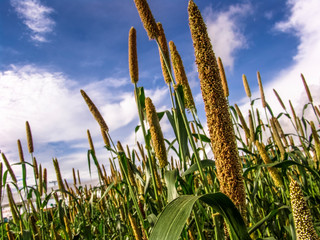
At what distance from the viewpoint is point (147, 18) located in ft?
6.14

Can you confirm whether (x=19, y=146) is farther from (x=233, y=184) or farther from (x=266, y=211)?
(x=233, y=184)

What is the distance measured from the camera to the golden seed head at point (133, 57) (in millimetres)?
2725

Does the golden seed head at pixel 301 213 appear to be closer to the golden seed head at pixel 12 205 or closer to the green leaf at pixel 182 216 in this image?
the green leaf at pixel 182 216

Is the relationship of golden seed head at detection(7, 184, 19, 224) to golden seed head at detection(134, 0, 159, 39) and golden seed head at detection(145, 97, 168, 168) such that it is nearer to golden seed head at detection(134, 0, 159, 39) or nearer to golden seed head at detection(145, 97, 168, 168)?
golden seed head at detection(145, 97, 168, 168)

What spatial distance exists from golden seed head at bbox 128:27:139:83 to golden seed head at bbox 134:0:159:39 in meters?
0.89

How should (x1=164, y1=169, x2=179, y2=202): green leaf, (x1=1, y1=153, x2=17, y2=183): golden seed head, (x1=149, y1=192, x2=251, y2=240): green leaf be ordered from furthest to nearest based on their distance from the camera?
(x1=1, y1=153, x2=17, y2=183): golden seed head
(x1=164, y1=169, x2=179, y2=202): green leaf
(x1=149, y1=192, x2=251, y2=240): green leaf

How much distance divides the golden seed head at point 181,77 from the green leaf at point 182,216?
137 centimetres

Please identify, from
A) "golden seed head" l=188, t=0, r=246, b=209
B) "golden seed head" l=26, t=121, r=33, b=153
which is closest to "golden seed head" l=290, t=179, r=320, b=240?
"golden seed head" l=188, t=0, r=246, b=209

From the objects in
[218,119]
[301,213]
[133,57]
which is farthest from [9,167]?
[301,213]

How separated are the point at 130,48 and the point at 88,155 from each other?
1811 millimetres

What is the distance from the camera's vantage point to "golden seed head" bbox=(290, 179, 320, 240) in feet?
3.52

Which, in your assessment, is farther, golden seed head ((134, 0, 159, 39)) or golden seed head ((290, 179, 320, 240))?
golden seed head ((134, 0, 159, 39))

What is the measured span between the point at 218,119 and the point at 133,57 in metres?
1.82

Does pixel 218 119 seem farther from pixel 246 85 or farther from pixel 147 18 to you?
pixel 246 85
